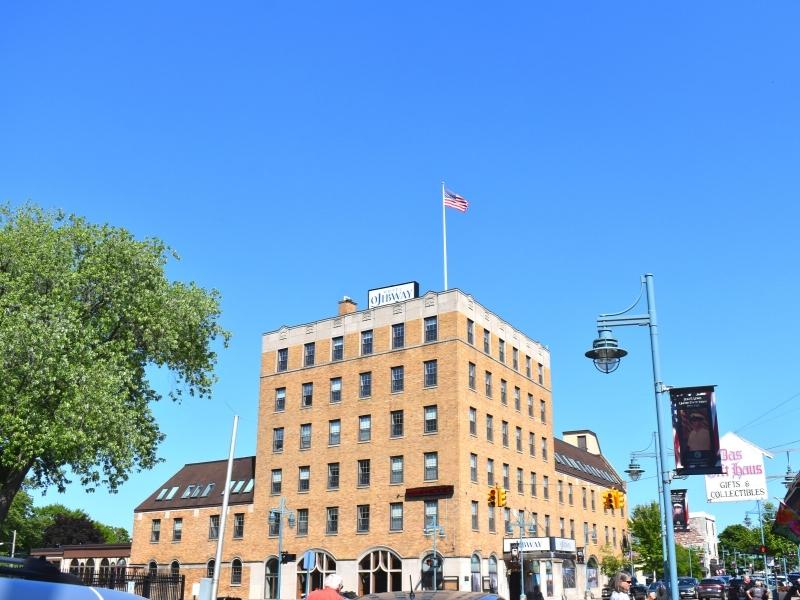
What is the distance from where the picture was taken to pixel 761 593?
2561 cm

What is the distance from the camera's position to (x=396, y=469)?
177ft

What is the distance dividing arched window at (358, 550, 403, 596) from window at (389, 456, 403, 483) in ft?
14.7

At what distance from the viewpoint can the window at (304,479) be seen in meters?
57.8

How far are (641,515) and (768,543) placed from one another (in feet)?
123

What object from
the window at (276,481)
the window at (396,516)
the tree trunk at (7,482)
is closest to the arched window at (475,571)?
the window at (396,516)

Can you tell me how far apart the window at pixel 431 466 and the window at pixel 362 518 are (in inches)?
204

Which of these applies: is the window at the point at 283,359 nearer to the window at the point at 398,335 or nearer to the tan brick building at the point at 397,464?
the tan brick building at the point at 397,464

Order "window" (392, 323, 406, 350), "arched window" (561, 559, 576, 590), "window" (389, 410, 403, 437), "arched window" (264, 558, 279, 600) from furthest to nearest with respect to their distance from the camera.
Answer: "arched window" (561, 559, 576, 590) < "arched window" (264, 558, 279, 600) < "window" (392, 323, 406, 350) < "window" (389, 410, 403, 437)

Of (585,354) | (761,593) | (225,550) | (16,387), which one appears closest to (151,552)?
(225,550)

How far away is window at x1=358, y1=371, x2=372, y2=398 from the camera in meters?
56.9

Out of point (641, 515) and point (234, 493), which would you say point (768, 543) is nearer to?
point (641, 515)

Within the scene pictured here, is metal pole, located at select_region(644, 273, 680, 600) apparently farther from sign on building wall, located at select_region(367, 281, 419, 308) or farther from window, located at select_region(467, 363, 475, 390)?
sign on building wall, located at select_region(367, 281, 419, 308)

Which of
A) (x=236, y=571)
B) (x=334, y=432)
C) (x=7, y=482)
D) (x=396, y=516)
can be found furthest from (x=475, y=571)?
(x=7, y=482)

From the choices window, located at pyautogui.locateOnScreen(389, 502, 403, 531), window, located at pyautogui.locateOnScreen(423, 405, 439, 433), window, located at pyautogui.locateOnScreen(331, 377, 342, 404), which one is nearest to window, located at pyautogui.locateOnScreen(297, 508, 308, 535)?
window, located at pyautogui.locateOnScreen(389, 502, 403, 531)
